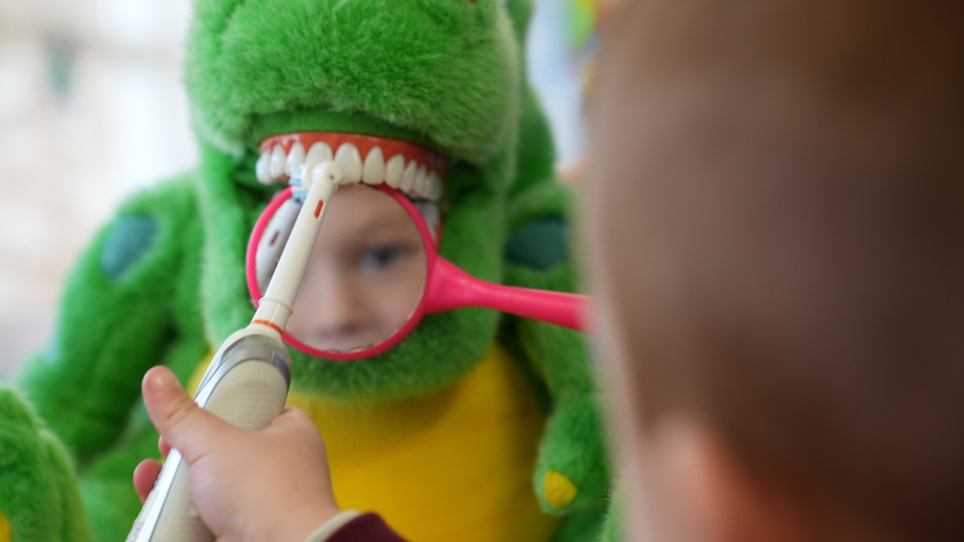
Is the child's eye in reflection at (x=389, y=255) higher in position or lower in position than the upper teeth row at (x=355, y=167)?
lower

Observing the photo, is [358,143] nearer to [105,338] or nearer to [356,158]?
[356,158]

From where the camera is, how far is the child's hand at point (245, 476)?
38 centimetres

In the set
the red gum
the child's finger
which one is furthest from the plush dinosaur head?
the child's finger

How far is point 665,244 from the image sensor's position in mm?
247

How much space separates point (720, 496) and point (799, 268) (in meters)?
0.07

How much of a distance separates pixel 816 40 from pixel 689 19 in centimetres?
4

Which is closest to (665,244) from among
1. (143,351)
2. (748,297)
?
(748,297)

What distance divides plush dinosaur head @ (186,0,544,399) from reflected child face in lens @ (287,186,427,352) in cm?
2

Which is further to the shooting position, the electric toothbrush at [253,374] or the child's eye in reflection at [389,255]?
the child's eye in reflection at [389,255]

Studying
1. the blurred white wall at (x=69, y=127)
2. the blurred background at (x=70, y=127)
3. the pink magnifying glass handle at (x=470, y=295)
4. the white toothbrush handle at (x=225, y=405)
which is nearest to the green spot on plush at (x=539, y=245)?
the pink magnifying glass handle at (x=470, y=295)

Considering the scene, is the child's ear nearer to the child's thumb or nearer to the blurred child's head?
the blurred child's head

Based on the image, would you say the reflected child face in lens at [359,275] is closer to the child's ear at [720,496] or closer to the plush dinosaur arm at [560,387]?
the plush dinosaur arm at [560,387]

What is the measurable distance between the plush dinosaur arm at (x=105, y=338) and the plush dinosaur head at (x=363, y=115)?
14 centimetres

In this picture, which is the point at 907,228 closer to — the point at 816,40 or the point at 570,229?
the point at 816,40
